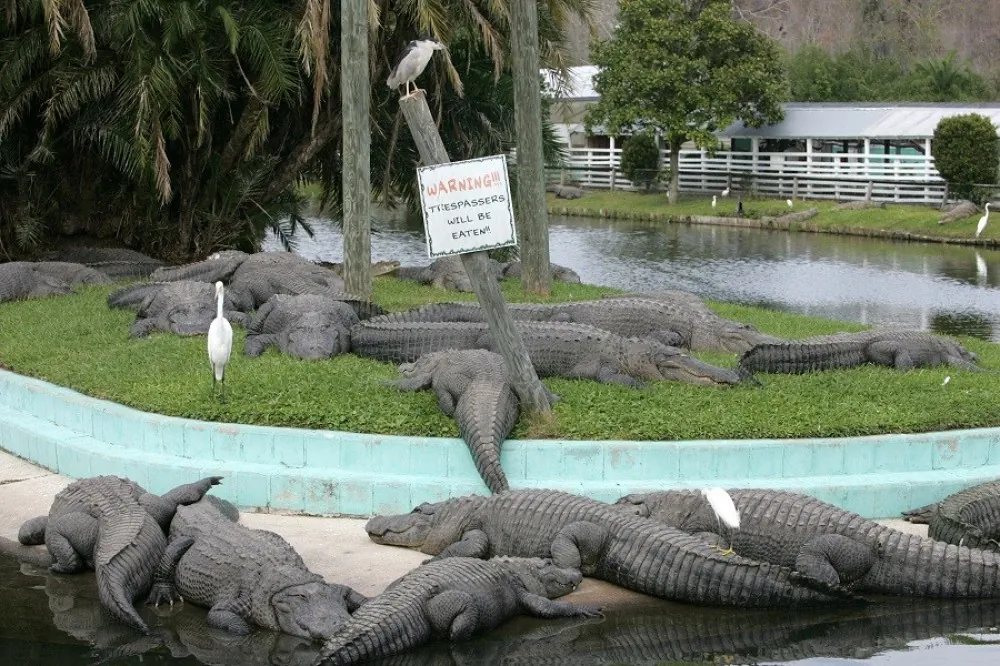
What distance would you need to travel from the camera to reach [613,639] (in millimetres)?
6395

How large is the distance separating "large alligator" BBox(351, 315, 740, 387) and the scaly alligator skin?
559mm

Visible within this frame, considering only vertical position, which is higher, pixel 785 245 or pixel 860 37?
pixel 860 37

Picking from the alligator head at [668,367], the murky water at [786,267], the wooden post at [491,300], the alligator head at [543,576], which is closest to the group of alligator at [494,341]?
the alligator head at [668,367]

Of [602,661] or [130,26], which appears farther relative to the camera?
[130,26]

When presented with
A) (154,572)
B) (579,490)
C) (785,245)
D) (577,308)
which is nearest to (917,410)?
(579,490)

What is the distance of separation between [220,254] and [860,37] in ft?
171

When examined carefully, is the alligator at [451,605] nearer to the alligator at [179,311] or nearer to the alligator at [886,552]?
the alligator at [886,552]

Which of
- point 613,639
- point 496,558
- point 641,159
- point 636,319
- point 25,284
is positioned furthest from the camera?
point 641,159

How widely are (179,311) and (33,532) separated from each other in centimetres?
454

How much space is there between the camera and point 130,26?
49.5ft

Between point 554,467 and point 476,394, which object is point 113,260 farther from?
point 554,467

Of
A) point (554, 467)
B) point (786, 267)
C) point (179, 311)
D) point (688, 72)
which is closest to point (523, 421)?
point (554, 467)

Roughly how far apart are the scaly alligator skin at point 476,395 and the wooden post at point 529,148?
16.8ft

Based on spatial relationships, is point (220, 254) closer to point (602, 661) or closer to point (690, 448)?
point (690, 448)
